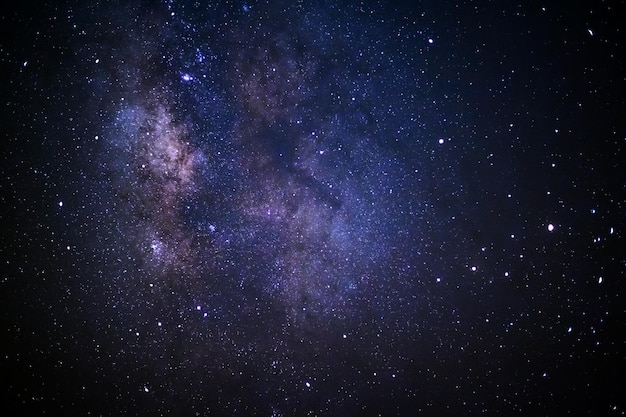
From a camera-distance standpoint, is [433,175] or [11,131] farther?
[11,131]

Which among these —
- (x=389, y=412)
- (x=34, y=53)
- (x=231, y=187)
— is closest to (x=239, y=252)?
(x=231, y=187)

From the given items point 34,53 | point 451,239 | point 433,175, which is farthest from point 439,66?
point 34,53

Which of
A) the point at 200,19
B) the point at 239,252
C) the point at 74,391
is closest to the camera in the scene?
the point at 200,19

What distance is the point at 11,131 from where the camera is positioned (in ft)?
4.82

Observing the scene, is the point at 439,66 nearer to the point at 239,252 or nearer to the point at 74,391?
the point at 239,252

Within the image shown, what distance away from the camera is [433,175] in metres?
1.31

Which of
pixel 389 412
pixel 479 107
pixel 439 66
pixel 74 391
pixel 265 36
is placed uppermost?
pixel 265 36

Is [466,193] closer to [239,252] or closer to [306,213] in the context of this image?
[306,213]

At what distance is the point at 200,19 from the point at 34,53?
87 cm

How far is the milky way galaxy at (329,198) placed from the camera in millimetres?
1276

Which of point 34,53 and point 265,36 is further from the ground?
point 34,53

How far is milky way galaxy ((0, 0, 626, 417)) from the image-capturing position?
4.19ft

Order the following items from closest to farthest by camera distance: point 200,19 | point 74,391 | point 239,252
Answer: point 200,19 < point 239,252 < point 74,391

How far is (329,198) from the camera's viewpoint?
52.6 inches
